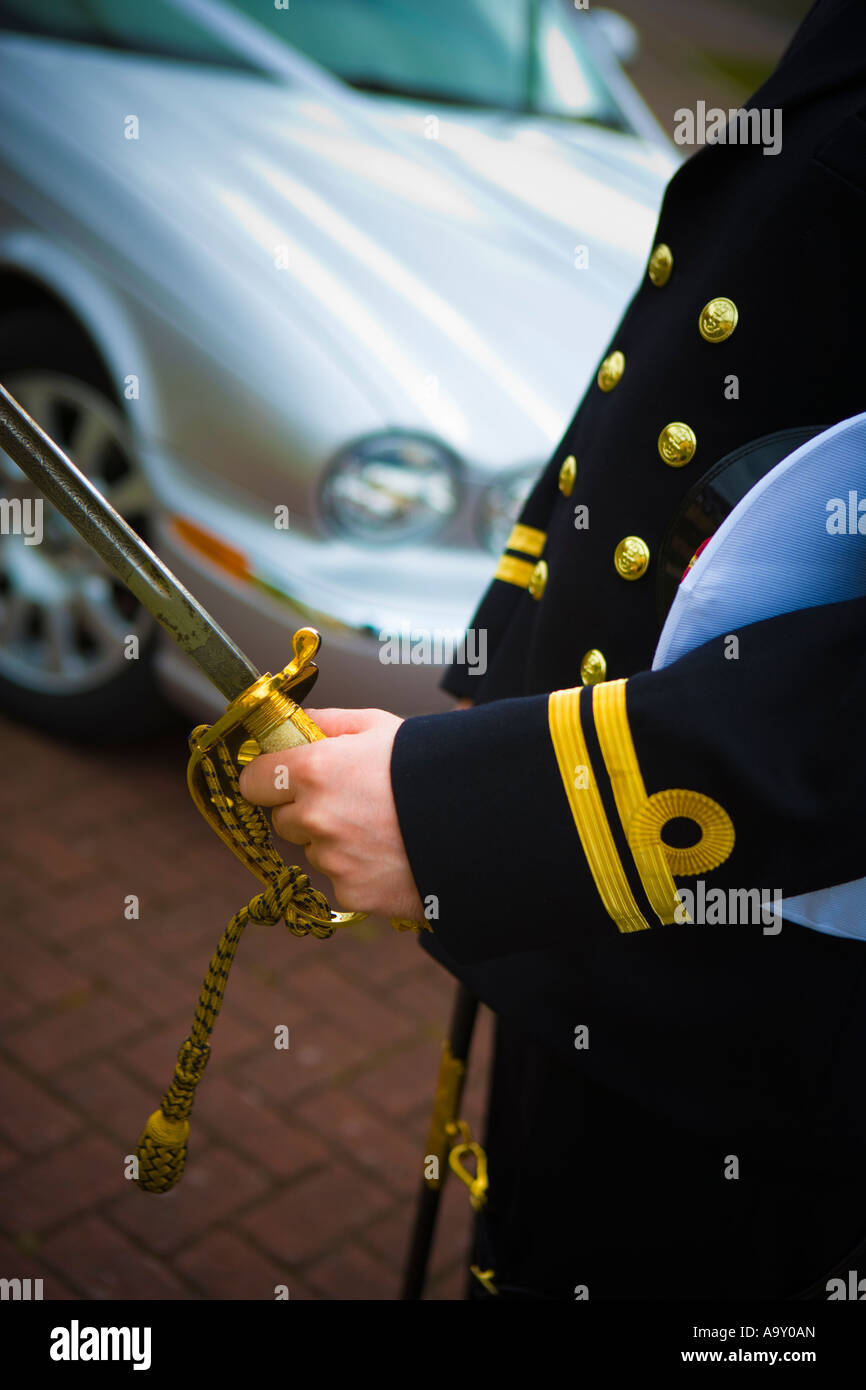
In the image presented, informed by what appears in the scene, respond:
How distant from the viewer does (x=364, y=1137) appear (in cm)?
238

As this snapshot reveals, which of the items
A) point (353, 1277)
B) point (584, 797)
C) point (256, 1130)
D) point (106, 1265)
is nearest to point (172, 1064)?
point (256, 1130)

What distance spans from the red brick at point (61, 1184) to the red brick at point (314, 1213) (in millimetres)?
247

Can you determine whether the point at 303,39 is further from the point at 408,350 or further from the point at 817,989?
the point at 817,989

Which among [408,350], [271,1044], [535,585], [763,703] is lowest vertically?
[271,1044]

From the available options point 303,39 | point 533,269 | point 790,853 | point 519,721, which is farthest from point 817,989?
point 303,39

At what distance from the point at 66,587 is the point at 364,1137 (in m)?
1.57

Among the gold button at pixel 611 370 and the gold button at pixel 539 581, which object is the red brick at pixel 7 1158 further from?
the gold button at pixel 611 370

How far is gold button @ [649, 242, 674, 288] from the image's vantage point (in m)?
1.20

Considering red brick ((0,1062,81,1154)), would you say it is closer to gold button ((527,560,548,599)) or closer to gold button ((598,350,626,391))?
gold button ((527,560,548,599))

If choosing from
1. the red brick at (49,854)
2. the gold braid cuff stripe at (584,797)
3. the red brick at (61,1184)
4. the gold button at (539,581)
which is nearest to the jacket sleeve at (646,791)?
the gold braid cuff stripe at (584,797)

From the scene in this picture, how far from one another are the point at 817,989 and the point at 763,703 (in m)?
0.29

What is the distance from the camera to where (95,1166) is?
2215mm

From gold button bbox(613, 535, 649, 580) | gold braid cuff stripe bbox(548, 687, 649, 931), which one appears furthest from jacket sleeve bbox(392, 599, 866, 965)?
gold button bbox(613, 535, 649, 580)

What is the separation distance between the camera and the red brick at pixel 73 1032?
2.42 m
